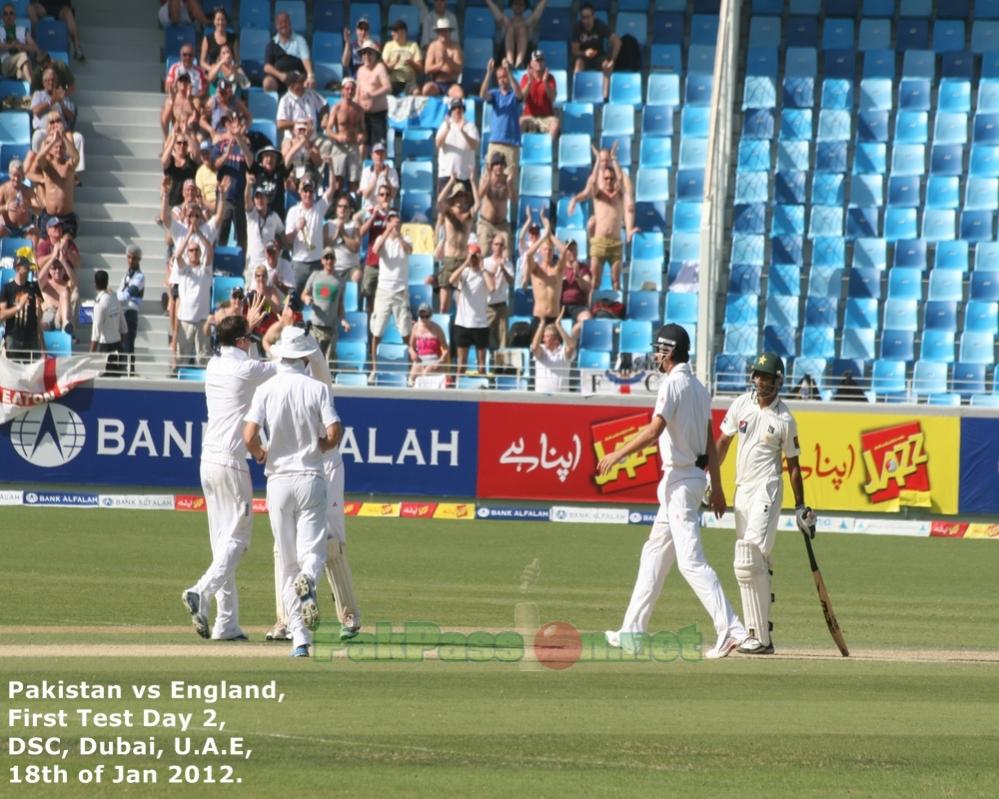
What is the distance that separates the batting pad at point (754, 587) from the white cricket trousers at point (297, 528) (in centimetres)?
289

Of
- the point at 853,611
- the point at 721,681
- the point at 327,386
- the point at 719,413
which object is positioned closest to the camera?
the point at 721,681

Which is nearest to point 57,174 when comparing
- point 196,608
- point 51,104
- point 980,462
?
point 51,104

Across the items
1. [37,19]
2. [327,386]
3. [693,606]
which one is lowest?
[693,606]

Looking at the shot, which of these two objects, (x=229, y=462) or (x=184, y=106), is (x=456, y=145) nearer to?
(x=184, y=106)

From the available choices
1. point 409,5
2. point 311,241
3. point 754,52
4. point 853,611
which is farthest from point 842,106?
point 853,611

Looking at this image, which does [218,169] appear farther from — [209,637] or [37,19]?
[209,637]

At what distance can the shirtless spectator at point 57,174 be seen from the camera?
82.2 feet

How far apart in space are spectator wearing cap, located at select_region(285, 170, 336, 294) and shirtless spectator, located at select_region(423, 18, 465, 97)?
380 centimetres

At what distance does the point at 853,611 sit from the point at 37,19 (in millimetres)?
18097

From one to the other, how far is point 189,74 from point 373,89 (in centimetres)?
271

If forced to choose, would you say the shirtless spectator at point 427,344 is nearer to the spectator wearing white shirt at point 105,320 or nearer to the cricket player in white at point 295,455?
the spectator wearing white shirt at point 105,320

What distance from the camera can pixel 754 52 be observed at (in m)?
29.6

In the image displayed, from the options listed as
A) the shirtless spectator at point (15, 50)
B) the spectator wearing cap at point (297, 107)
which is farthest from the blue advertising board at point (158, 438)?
the shirtless spectator at point (15, 50)

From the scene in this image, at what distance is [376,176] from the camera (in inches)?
1006
